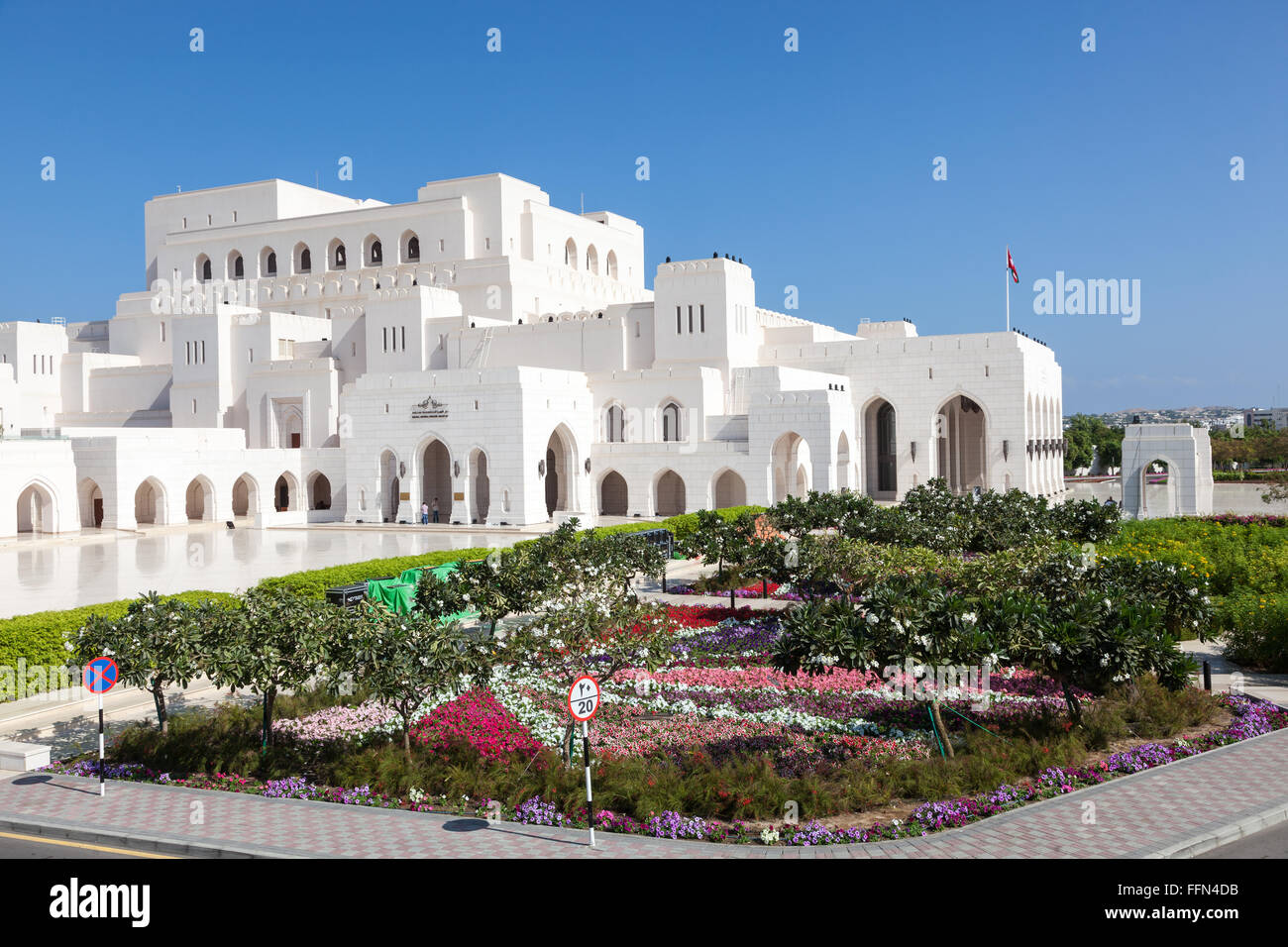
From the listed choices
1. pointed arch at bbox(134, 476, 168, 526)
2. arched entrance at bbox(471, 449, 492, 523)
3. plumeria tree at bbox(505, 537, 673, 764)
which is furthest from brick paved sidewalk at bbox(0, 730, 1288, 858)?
arched entrance at bbox(471, 449, 492, 523)

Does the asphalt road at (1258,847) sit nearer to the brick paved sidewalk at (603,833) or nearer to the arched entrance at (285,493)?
the brick paved sidewalk at (603,833)

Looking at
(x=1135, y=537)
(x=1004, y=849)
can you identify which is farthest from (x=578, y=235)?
(x=1004, y=849)

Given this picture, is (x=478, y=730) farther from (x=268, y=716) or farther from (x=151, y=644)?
(x=151, y=644)

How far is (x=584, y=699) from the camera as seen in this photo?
11203mm

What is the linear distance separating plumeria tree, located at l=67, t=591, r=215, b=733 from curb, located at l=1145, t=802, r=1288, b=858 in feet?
36.3

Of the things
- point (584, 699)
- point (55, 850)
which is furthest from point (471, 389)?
point (55, 850)

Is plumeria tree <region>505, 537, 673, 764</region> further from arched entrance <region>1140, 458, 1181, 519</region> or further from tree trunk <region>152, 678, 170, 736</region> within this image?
arched entrance <region>1140, 458, 1181, 519</region>

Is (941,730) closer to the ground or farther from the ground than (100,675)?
closer to the ground

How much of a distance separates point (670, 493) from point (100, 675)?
3663 centimetres

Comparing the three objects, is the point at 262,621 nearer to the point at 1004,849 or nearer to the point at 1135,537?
the point at 1004,849

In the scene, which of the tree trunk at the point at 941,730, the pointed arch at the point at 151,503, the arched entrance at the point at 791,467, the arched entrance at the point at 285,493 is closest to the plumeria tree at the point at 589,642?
the tree trunk at the point at 941,730

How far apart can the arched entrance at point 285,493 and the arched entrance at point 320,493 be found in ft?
3.90

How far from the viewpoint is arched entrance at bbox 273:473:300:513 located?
51.5 m

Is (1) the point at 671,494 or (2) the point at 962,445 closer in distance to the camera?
(1) the point at 671,494
